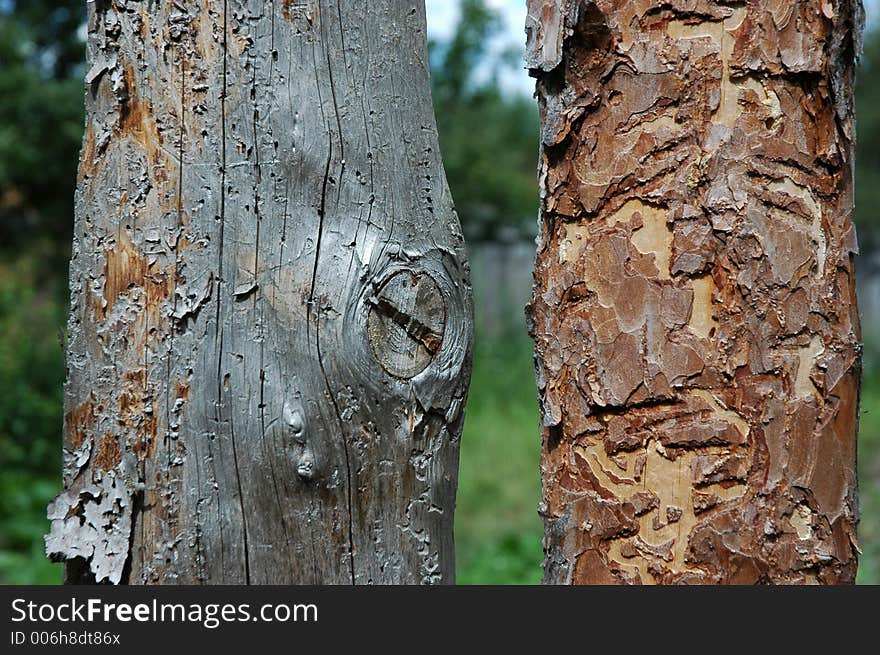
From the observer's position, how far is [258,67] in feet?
4.65

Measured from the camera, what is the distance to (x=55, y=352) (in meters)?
6.50

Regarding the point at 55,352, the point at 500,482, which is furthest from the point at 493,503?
the point at 55,352

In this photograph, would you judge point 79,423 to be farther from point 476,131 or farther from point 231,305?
point 476,131

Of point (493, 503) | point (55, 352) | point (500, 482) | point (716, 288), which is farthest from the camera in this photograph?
point (55, 352)

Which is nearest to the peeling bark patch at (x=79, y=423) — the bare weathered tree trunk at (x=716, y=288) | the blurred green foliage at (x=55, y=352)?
the bare weathered tree trunk at (x=716, y=288)

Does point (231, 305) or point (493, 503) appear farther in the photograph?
point (493, 503)

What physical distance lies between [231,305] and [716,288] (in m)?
0.79

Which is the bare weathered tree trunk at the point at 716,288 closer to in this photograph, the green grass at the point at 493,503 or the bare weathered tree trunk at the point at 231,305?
the bare weathered tree trunk at the point at 231,305

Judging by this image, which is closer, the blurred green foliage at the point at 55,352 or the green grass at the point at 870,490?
the green grass at the point at 870,490

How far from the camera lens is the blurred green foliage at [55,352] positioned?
498cm

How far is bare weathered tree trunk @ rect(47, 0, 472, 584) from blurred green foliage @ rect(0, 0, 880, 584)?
3182mm

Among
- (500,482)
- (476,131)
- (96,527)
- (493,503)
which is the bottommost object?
(96,527)

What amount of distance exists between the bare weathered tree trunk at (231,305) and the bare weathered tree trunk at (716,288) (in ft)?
1.22

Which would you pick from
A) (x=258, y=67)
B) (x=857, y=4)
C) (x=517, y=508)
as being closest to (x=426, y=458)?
(x=258, y=67)
